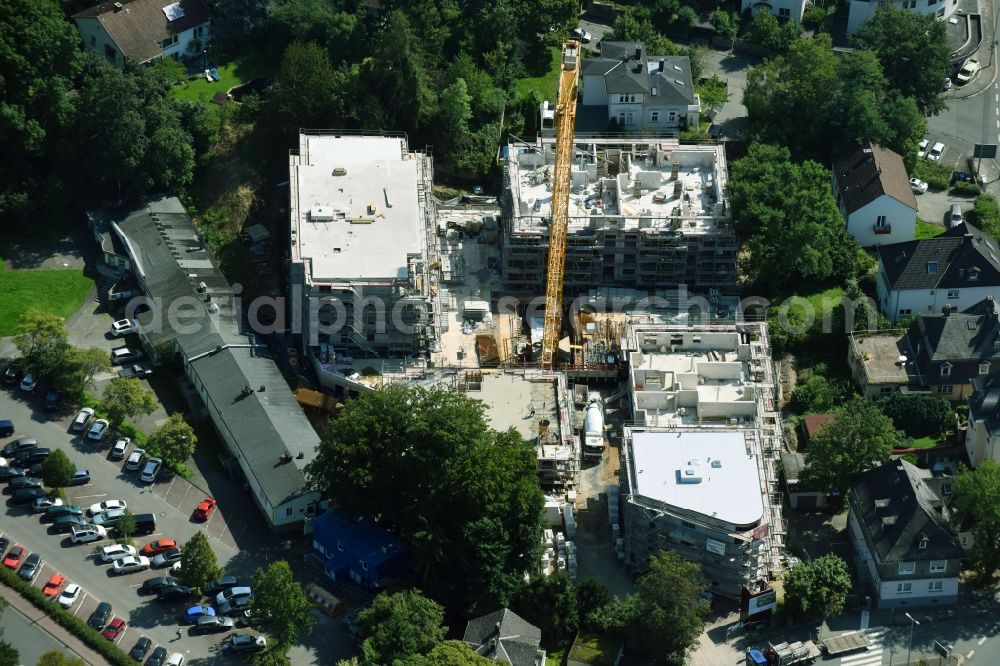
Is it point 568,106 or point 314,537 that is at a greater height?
point 568,106

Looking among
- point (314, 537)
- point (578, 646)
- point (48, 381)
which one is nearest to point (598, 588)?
point (578, 646)

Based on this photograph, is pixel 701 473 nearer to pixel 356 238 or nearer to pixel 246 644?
pixel 246 644

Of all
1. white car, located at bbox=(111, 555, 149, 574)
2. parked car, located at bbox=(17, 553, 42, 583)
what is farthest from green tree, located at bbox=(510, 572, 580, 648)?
parked car, located at bbox=(17, 553, 42, 583)

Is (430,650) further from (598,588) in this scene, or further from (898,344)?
(898,344)

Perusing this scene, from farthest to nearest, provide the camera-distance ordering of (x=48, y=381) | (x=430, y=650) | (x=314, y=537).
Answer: (x=48, y=381) → (x=314, y=537) → (x=430, y=650)

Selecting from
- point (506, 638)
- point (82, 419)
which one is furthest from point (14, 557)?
point (506, 638)

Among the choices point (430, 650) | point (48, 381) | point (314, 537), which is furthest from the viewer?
point (48, 381)

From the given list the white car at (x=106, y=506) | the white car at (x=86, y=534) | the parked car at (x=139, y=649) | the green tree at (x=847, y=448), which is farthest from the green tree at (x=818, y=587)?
the white car at (x=86, y=534)
